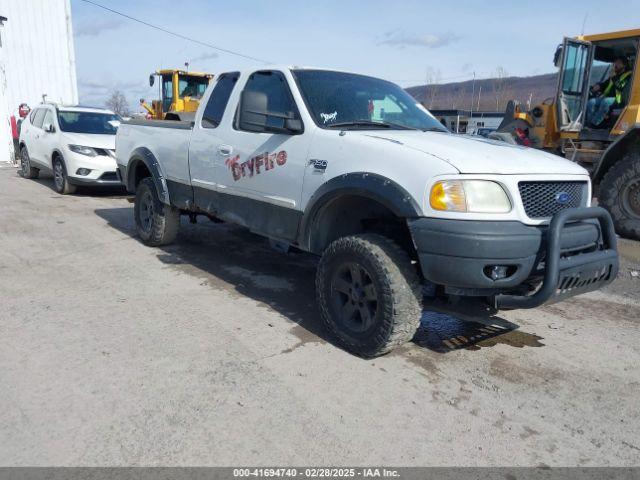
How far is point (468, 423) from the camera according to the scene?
2.82 m

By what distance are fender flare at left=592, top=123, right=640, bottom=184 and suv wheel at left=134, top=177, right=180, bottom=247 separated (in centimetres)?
594

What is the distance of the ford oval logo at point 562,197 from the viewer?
3352 mm

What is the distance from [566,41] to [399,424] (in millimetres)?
7475

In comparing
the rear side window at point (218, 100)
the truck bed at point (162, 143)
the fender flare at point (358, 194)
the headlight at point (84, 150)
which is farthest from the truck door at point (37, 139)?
the fender flare at point (358, 194)

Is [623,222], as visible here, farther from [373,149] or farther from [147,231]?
[147,231]

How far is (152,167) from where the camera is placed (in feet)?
19.5

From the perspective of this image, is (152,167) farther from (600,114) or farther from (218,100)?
(600,114)

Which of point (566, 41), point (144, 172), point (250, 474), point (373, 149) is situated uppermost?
point (566, 41)

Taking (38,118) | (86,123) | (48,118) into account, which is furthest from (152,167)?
(38,118)

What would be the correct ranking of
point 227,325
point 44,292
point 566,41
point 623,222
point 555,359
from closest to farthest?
point 555,359, point 227,325, point 44,292, point 623,222, point 566,41

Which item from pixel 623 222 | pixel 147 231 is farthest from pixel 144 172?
pixel 623 222

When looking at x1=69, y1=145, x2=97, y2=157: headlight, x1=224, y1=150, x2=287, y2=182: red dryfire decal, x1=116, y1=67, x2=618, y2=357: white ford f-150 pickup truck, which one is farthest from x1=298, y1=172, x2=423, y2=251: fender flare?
x1=69, y1=145, x2=97, y2=157: headlight

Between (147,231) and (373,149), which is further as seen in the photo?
(147,231)

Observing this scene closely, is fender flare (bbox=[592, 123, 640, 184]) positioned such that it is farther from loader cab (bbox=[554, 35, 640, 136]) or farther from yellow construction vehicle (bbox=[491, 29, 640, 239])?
loader cab (bbox=[554, 35, 640, 136])
